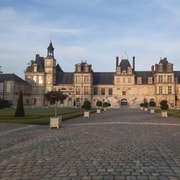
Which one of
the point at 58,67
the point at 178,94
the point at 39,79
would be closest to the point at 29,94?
the point at 39,79

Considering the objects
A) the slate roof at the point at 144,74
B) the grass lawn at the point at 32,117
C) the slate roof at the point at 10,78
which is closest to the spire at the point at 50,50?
the slate roof at the point at 10,78

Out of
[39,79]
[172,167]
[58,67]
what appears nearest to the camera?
[172,167]

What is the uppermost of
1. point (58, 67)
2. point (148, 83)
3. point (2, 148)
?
point (58, 67)

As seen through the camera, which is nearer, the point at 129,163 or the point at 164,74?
the point at 129,163

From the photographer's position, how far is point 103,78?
223 ft

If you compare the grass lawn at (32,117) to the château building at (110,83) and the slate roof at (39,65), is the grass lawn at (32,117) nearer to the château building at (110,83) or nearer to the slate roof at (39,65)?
the château building at (110,83)

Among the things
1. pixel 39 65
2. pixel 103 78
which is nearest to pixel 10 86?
pixel 39 65

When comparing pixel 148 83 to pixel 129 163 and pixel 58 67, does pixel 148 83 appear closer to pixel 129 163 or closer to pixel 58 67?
pixel 58 67

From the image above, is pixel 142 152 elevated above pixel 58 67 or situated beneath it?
situated beneath

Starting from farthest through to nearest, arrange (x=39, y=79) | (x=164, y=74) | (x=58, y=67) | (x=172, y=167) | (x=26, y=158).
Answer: (x=58, y=67), (x=39, y=79), (x=164, y=74), (x=26, y=158), (x=172, y=167)

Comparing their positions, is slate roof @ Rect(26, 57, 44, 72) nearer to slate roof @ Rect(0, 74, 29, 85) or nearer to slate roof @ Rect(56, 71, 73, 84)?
slate roof @ Rect(0, 74, 29, 85)

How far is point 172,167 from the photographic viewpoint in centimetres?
530

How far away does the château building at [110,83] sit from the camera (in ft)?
204

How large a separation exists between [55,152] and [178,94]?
60.5 metres
